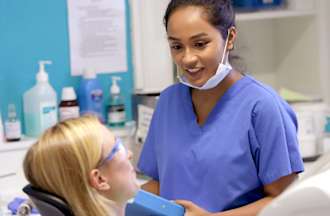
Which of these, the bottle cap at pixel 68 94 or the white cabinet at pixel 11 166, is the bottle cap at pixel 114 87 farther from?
the white cabinet at pixel 11 166

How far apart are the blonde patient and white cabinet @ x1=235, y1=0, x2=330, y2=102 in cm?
133

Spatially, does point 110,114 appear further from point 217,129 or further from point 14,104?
point 217,129

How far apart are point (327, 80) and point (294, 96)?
15cm

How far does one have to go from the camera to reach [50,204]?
110 centimetres

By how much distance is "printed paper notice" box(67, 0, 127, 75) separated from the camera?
220 centimetres

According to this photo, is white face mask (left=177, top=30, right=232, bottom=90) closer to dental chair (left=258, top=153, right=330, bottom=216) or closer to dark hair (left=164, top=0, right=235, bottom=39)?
dark hair (left=164, top=0, right=235, bottom=39)

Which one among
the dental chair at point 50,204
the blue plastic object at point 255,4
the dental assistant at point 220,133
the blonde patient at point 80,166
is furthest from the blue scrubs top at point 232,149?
the blue plastic object at point 255,4

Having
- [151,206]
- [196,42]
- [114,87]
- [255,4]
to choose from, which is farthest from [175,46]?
[255,4]

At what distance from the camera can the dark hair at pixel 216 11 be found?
154 centimetres

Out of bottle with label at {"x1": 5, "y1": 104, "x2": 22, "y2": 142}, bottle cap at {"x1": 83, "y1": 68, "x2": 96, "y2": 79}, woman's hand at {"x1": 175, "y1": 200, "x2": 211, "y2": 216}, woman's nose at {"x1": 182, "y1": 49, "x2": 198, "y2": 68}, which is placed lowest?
woman's hand at {"x1": 175, "y1": 200, "x2": 211, "y2": 216}

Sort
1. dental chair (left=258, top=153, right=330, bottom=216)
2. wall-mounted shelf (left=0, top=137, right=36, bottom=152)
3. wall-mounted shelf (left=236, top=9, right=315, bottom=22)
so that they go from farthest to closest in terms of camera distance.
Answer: wall-mounted shelf (left=236, top=9, right=315, bottom=22) < wall-mounted shelf (left=0, top=137, right=36, bottom=152) < dental chair (left=258, top=153, right=330, bottom=216)

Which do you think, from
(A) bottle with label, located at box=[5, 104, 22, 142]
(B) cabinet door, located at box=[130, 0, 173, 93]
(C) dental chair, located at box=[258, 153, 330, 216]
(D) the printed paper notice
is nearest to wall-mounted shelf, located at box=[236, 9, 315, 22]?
(B) cabinet door, located at box=[130, 0, 173, 93]

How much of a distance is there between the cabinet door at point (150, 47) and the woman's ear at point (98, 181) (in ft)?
3.65

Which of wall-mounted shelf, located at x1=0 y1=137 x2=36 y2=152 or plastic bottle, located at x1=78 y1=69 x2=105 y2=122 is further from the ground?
plastic bottle, located at x1=78 y1=69 x2=105 y2=122
